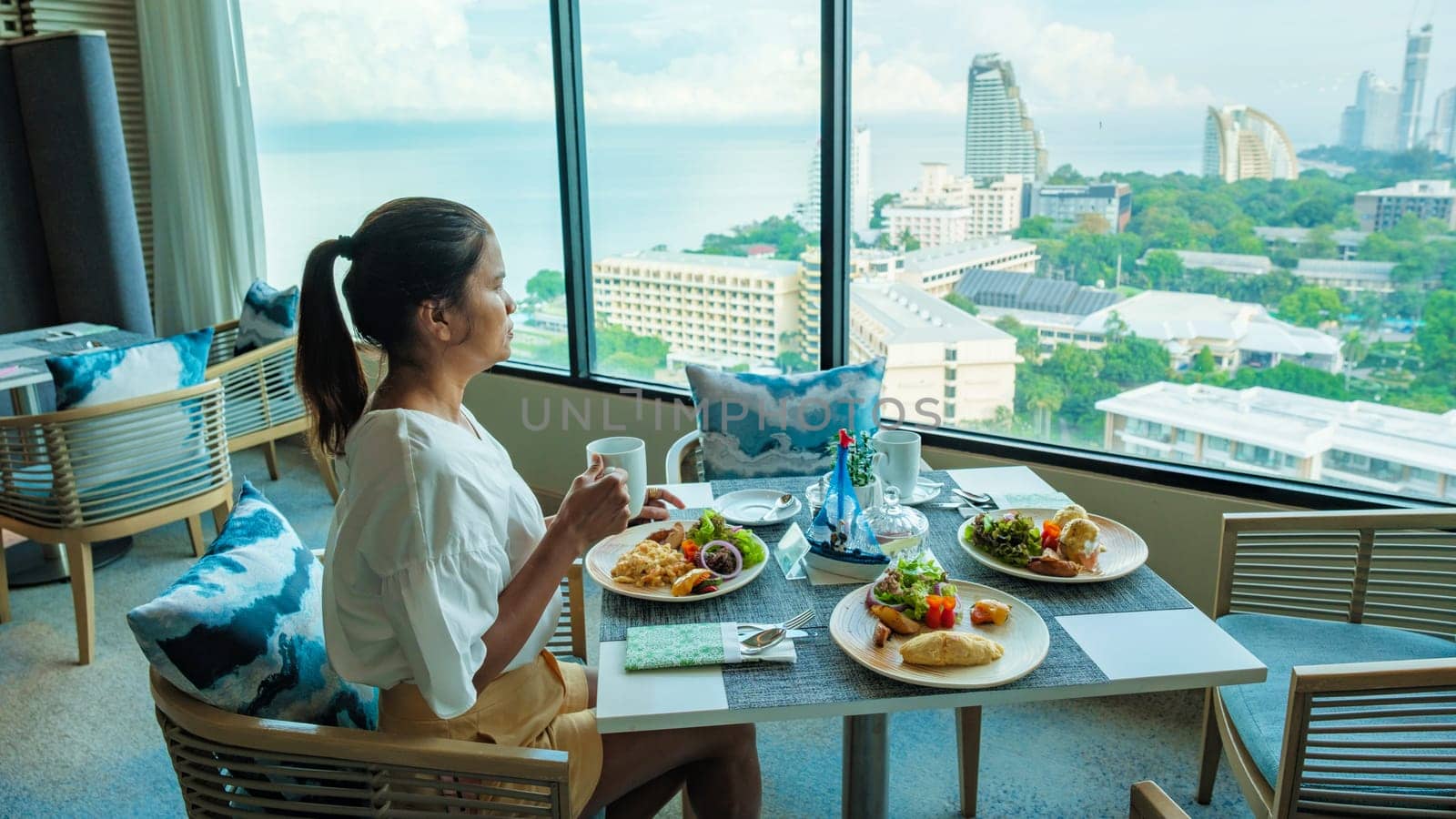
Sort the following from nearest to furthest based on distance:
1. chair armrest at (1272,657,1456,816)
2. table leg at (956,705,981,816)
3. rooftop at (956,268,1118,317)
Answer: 1. chair armrest at (1272,657,1456,816)
2. table leg at (956,705,981,816)
3. rooftop at (956,268,1118,317)

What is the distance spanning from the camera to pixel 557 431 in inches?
155

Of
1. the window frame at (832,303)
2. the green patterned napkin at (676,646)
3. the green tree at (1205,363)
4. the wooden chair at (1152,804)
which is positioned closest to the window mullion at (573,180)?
the window frame at (832,303)

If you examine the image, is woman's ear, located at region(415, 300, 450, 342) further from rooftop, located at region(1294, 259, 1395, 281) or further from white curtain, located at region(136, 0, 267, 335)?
white curtain, located at region(136, 0, 267, 335)

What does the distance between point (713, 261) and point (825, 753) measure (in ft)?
5.86

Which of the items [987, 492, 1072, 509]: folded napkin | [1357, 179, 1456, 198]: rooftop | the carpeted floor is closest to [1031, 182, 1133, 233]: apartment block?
[1357, 179, 1456, 198]: rooftop

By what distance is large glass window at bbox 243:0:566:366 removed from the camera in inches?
151

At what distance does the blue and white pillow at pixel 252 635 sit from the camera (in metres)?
1.25

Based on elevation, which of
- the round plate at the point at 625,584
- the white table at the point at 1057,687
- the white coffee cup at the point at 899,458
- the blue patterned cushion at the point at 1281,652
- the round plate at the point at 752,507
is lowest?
the blue patterned cushion at the point at 1281,652

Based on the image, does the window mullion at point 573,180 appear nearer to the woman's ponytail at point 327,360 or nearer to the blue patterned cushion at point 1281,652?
the woman's ponytail at point 327,360

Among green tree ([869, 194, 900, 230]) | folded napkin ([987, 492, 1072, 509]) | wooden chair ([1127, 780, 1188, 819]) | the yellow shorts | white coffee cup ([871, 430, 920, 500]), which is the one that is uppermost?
green tree ([869, 194, 900, 230])

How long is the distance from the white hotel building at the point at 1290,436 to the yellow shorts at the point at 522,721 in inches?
70.2

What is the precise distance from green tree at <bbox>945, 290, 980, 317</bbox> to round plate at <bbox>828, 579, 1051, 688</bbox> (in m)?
1.50

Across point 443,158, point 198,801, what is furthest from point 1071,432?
point 443,158

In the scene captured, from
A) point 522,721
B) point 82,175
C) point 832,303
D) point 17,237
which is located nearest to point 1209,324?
point 832,303
